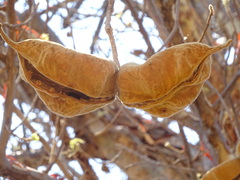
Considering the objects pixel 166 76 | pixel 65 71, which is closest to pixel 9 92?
pixel 65 71

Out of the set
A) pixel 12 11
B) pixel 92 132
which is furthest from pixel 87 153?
pixel 12 11

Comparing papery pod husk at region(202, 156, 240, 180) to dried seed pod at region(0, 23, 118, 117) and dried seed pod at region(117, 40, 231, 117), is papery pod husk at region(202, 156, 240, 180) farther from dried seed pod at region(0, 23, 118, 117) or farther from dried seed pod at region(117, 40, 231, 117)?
dried seed pod at region(0, 23, 118, 117)

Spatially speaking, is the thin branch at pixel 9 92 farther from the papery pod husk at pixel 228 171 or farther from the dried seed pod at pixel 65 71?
the papery pod husk at pixel 228 171

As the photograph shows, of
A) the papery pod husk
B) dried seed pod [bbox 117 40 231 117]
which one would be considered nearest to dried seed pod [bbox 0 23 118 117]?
dried seed pod [bbox 117 40 231 117]

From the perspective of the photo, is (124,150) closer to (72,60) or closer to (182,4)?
(182,4)

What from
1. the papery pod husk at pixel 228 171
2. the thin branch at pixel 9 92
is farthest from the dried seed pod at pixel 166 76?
the thin branch at pixel 9 92
